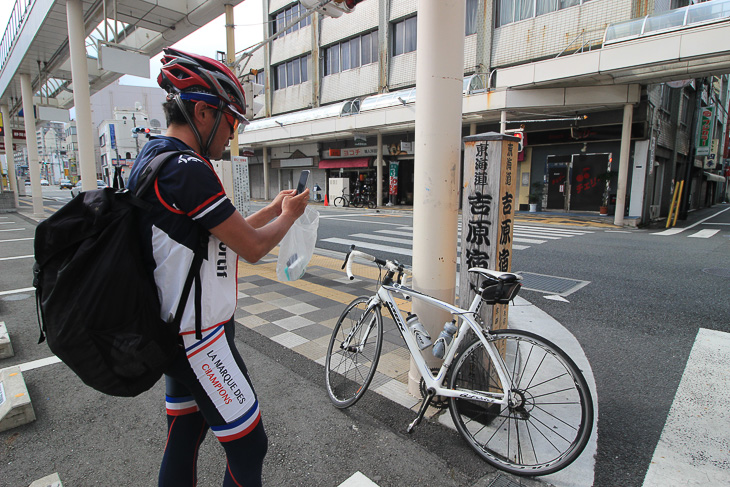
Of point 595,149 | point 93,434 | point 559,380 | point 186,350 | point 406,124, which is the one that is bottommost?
point 93,434

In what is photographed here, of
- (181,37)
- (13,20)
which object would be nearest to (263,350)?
(181,37)

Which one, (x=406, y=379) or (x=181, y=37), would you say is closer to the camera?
(x=406, y=379)

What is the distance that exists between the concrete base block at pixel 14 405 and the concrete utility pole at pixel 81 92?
6657mm

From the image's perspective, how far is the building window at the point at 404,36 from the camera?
73.9 feet

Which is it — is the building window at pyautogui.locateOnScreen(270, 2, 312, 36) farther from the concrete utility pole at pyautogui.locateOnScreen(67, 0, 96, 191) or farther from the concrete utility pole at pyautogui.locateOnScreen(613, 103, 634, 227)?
the concrete utility pole at pyautogui.locateOnScreen(67, 0, 96, 191)

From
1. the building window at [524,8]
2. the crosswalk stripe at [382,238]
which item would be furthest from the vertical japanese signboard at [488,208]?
the building window at [524,8]

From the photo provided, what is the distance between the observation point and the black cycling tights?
1561 mm

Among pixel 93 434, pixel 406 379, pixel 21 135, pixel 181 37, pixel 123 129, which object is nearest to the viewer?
pixel 93 434

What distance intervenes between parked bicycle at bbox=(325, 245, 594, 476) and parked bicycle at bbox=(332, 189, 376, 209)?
21780 mm

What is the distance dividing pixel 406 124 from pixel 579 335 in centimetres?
1747

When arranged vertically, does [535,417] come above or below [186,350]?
below

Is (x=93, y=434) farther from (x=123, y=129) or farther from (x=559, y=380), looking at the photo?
(x=123, y=129)

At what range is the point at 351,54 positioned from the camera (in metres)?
26.2

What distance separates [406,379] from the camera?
3219 millimetres
